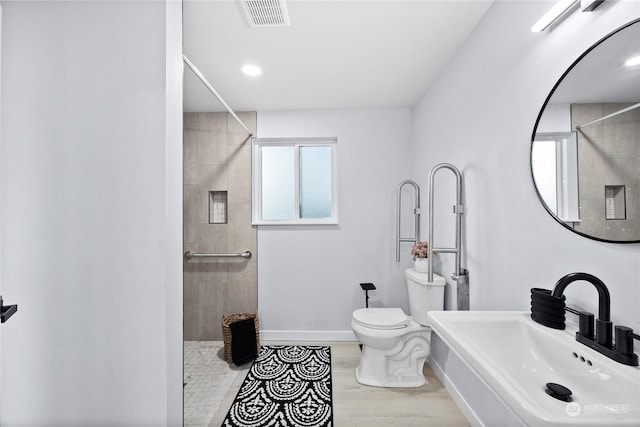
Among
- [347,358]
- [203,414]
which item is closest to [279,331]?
[347,358]

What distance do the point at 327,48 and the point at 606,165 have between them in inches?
63.1

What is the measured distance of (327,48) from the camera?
191cm

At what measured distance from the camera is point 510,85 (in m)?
1.39

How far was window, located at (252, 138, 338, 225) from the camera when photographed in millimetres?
3000

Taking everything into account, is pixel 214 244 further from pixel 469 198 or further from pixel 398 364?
pixel 469 198

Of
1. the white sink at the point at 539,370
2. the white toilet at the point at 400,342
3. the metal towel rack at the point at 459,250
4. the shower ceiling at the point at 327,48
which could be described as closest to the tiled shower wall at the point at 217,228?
the shower ceiling at the point at 327,48

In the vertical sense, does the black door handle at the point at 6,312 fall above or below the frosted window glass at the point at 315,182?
below

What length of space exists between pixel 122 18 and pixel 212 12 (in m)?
0.48

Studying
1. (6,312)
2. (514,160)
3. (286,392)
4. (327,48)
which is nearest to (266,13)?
(327,48)

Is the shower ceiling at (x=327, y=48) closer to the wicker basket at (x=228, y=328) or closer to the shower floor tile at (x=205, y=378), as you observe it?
the wicker basket at (x=228, y=328)

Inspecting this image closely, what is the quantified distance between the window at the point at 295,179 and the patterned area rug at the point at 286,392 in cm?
129

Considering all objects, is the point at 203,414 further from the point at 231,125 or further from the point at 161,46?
the point at 231,125

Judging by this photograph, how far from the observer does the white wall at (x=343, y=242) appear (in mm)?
2900

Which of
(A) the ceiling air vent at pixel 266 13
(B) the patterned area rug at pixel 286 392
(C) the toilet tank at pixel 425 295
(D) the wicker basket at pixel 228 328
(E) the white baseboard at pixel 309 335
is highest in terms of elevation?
(A) the ceiling air vent at pixel 266 13
